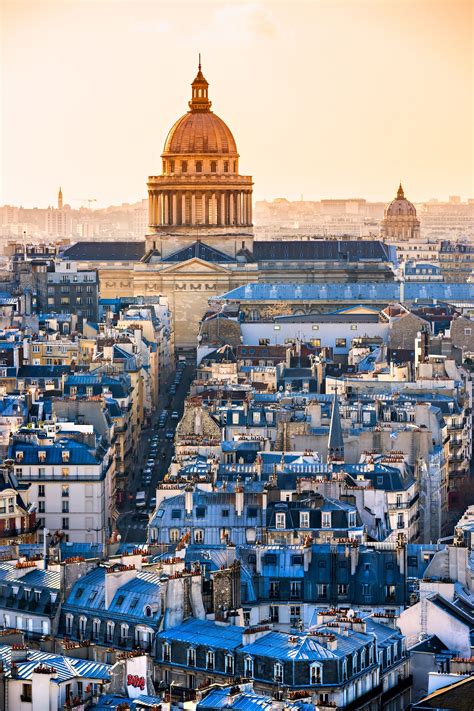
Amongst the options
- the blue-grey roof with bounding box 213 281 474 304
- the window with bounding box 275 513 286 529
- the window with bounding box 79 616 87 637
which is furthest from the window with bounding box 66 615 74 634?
the blue-grey roof with bounding box 213 281 474 304

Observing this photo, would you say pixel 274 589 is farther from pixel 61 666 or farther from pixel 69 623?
→ pixel 61 666

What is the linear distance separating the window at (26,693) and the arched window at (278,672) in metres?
6.27

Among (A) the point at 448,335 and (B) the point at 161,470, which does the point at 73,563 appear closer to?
(B) the point at 161,470

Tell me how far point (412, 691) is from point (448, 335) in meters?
86.3

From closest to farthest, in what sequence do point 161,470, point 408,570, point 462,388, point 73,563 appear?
point 73,563 → point 408,570 → point 161,470 → point 462,388

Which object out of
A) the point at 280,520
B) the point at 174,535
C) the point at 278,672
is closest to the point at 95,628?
the point at 278,672

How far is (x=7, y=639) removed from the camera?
221ft

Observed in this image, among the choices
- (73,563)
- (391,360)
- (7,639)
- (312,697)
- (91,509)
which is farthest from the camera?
(391,360)

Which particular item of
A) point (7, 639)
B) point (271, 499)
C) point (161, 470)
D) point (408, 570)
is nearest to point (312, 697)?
point (7, 639)

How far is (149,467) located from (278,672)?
5644 centimetres

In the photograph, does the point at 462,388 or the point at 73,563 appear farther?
the point at 462,388

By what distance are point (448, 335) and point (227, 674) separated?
291ft

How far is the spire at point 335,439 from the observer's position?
101 m

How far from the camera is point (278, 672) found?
6406cm
